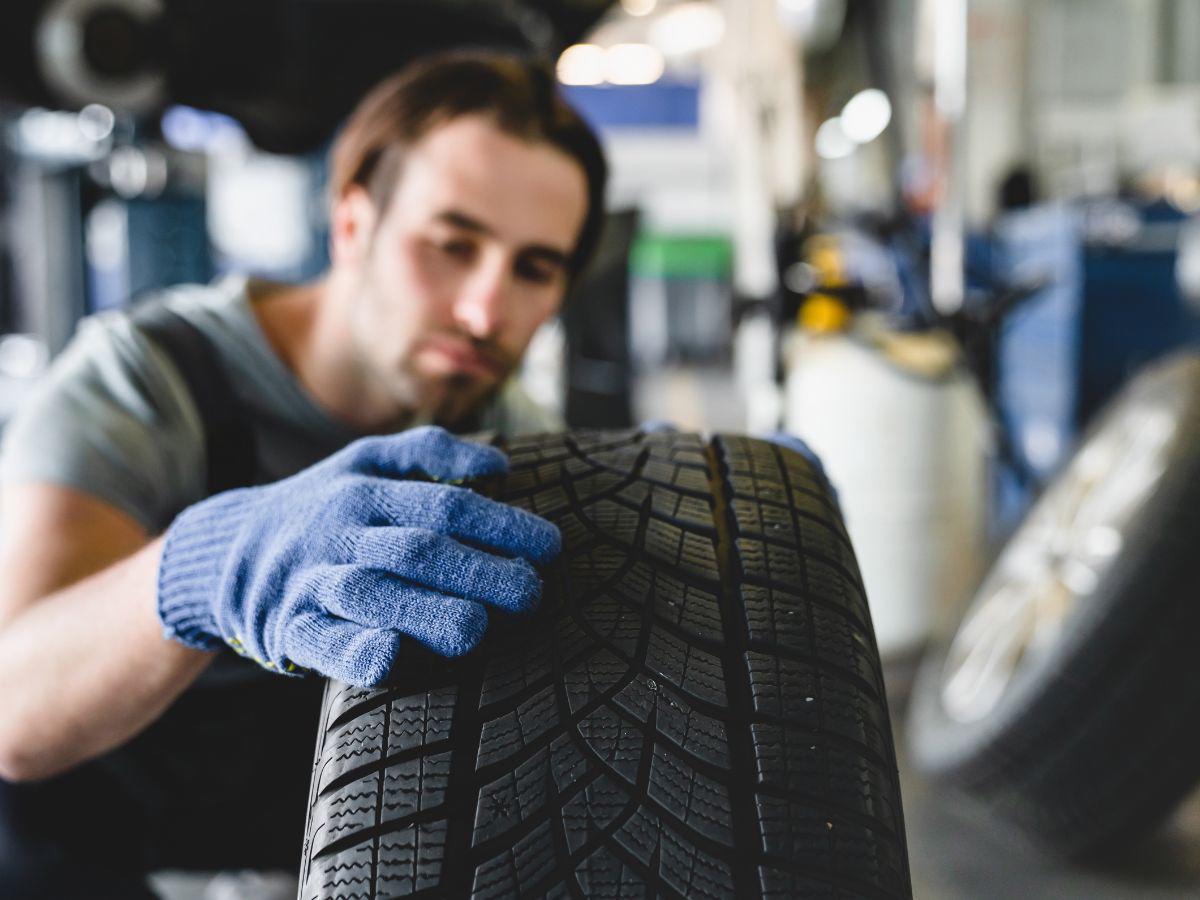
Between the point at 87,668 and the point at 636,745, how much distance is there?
351 mm

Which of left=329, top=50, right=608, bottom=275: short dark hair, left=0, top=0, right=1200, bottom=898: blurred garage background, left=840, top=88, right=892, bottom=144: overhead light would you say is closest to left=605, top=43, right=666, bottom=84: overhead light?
left=840, top=88, right=892, bottom=144: overhead light

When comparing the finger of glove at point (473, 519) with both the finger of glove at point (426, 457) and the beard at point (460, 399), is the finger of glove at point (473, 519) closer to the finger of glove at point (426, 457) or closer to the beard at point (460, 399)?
the finger of glove at point (426, 457)

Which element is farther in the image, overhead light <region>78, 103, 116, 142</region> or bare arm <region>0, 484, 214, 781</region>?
overhead light <region>78, 103, 116, 142</region>

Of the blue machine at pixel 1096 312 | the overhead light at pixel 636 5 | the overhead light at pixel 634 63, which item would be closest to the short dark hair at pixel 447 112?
the blue machine at pixel 1096 312

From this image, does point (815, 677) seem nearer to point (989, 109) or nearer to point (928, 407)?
point (928, 407)

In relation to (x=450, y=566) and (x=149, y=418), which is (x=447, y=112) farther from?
(x=450, y=566)

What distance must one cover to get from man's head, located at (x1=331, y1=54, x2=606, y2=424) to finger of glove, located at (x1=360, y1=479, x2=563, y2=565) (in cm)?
45

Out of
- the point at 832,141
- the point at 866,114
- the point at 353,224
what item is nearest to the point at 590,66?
the point at 832,141

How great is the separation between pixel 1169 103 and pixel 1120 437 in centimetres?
619

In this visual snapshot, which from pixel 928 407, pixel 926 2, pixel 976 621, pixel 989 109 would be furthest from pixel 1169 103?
pixel 976 621

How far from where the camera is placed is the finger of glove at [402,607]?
17.2 inches

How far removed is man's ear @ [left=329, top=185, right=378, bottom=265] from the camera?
979mm

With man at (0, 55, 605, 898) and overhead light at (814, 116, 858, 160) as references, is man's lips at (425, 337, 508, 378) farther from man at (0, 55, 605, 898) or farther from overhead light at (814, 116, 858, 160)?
overhead light at (814, 116, 858, 160)

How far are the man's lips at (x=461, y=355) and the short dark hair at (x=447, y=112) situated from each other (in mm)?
151
